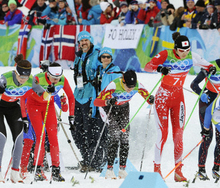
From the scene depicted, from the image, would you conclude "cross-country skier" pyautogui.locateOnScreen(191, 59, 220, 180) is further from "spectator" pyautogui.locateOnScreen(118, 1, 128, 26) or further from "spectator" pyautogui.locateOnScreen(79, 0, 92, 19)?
"spectator" pyautogui.locateOnScreen(79, 0, 92, 19)

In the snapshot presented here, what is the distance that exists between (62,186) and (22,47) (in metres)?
9.22

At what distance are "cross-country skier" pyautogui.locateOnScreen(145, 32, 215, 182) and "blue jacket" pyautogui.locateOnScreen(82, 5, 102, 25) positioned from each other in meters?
6.75

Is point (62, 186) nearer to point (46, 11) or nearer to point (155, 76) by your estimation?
point (155, 76)

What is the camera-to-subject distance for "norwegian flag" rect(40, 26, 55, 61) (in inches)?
528

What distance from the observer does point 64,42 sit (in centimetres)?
1333

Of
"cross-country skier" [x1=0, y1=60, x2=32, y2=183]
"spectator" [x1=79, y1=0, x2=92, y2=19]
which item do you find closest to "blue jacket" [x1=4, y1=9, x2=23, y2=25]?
"spectator" [x1=79, y1=0, x2=92, y2=19]

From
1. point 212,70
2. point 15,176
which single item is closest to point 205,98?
point 212,70

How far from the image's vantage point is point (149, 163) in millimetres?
8375

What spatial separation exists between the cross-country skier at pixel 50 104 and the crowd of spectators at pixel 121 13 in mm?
5250

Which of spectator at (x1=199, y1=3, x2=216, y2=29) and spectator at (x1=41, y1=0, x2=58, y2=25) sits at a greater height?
spectator at (x1=199, y1=3, x2=216, y2=29)

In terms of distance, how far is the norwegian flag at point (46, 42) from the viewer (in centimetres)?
1341

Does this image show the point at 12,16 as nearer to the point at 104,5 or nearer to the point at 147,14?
the point at 104,5

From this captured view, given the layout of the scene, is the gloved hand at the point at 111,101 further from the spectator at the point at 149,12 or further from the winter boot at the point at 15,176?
the spectator at the point at 149,12

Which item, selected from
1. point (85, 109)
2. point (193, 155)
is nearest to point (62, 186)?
point (85, 109)
